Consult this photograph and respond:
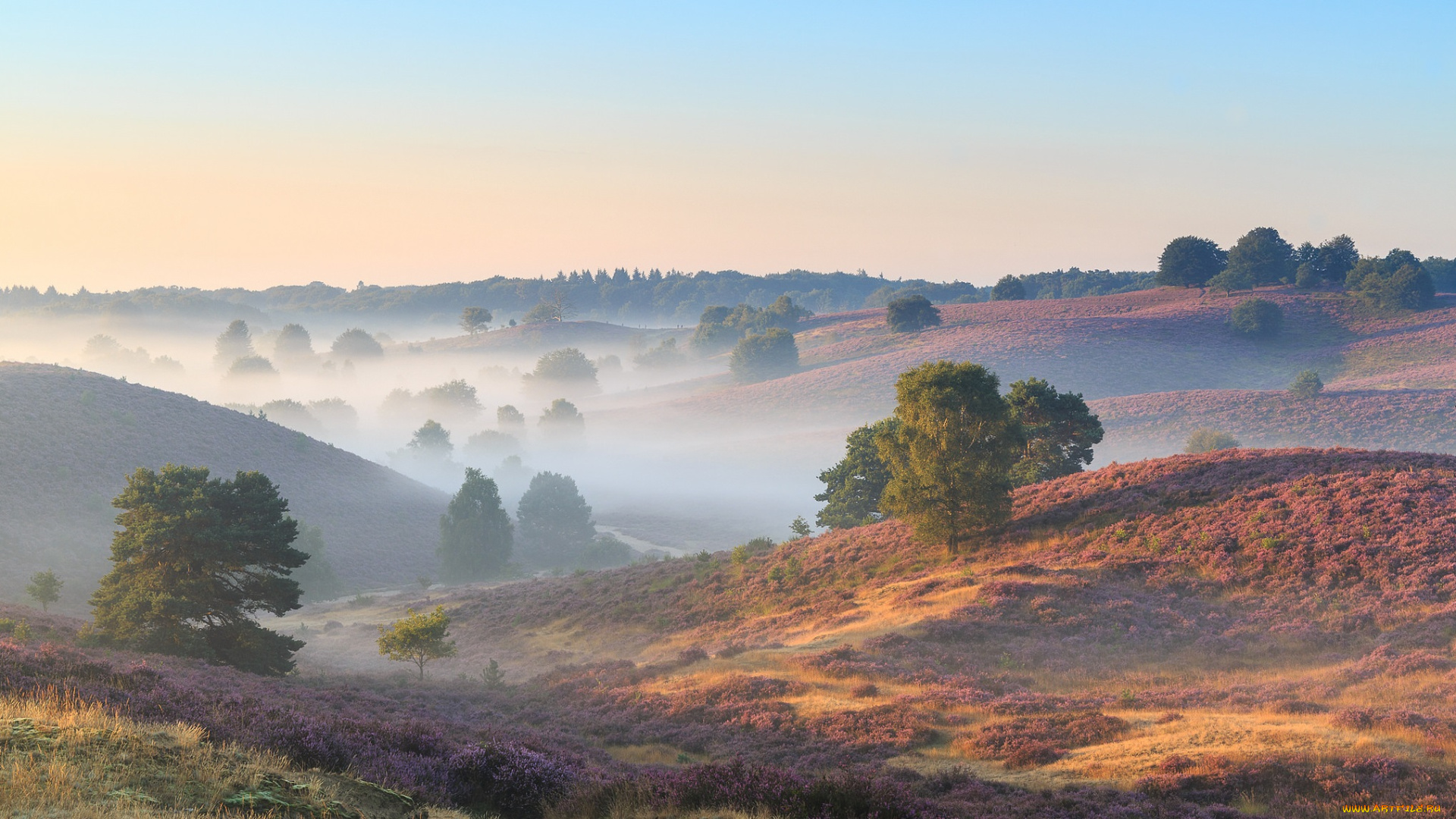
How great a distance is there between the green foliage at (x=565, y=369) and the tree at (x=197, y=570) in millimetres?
158364

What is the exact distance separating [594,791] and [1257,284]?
187271 millimetres

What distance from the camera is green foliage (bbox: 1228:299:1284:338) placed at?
137 metres

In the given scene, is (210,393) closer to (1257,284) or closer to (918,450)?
(918,450)

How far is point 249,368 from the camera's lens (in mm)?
185750

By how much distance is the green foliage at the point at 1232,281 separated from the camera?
503 ft

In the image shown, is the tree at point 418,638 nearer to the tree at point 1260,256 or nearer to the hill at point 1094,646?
the hill at point 1094,646

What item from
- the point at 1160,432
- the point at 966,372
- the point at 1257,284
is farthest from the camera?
the point at 1257,284

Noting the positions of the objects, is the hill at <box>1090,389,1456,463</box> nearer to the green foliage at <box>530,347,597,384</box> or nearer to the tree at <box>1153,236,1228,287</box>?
the tree at <box>1153,236,1228,287</box>

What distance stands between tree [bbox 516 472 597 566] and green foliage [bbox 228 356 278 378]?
139 m

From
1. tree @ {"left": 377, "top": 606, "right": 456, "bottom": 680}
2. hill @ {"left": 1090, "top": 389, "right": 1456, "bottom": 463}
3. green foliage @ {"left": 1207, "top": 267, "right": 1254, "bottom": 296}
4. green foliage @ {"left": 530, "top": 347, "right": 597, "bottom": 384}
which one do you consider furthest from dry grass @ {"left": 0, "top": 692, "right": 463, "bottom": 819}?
green foliage @ {"left": 1207, "top": 267, "right": 1254, "bottom": 296}

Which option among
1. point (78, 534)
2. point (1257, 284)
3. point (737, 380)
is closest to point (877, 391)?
point (737, 380)

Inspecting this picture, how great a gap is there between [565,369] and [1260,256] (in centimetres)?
15238

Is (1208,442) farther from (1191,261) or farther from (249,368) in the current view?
(249,368)

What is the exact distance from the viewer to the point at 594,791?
1070 centimetres
